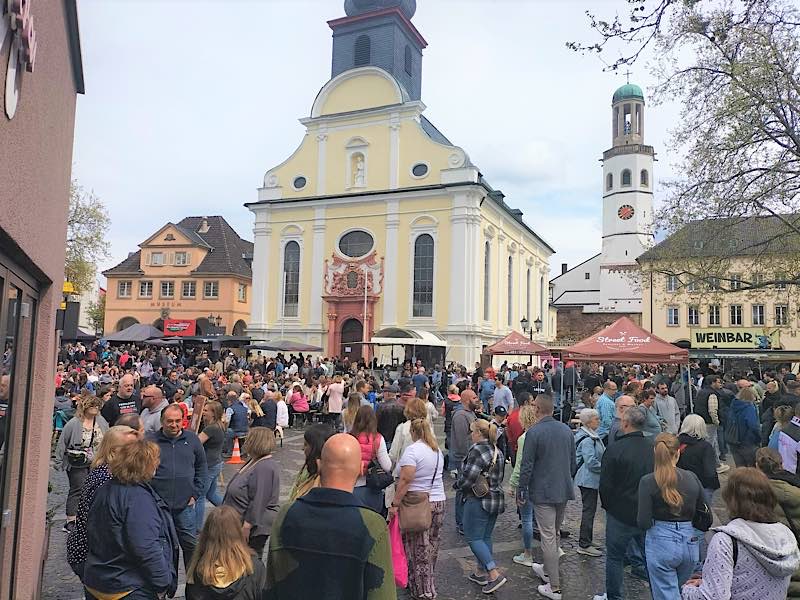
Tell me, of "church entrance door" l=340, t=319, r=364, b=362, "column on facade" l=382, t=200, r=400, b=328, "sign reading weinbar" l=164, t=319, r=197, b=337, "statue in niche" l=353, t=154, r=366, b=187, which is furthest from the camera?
Result: "sign reading weinbar" l=164, t=319, r=197, b=337

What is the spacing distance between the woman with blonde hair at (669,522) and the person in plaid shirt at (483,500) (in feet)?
5.02

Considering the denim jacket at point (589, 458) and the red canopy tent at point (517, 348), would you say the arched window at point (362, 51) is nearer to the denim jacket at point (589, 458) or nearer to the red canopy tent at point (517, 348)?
the red canopy tent at point (517, 348)

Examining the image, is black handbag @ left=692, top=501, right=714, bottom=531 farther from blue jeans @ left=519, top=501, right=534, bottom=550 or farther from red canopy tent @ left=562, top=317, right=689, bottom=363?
red canopy tent @ left=562, top=317, right=689, bottom=363

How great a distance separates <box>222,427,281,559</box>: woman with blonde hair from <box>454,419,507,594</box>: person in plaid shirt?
1890 millimetres

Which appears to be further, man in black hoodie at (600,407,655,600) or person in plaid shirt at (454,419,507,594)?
person in plaid shirt at (454,419,507,594)

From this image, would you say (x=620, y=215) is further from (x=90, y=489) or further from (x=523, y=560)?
(x=90, y=489)

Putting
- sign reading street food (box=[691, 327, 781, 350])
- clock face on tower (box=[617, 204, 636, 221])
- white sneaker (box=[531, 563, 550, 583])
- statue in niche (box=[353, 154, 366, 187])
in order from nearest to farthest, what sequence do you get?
white sneaker (box=[531, 563, 550, 583]) < statue in niche (box=[353, 154, 366, 187]) < sign reading street food (box=[691, 327, 781, 350]) < clock face on tower (box=[617, 204, 636, 221])

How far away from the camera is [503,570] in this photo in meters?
6.55

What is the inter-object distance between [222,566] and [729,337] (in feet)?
162

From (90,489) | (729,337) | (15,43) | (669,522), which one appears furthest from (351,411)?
(729,337)

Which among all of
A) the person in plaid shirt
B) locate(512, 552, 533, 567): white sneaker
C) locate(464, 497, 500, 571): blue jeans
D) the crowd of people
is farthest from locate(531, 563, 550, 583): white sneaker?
locate(464, 497, 500, 571): blue jeans

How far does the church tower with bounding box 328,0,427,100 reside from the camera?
3903 cm

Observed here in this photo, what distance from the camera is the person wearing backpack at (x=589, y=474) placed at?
711 cm

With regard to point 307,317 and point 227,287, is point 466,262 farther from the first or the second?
point 227,287
